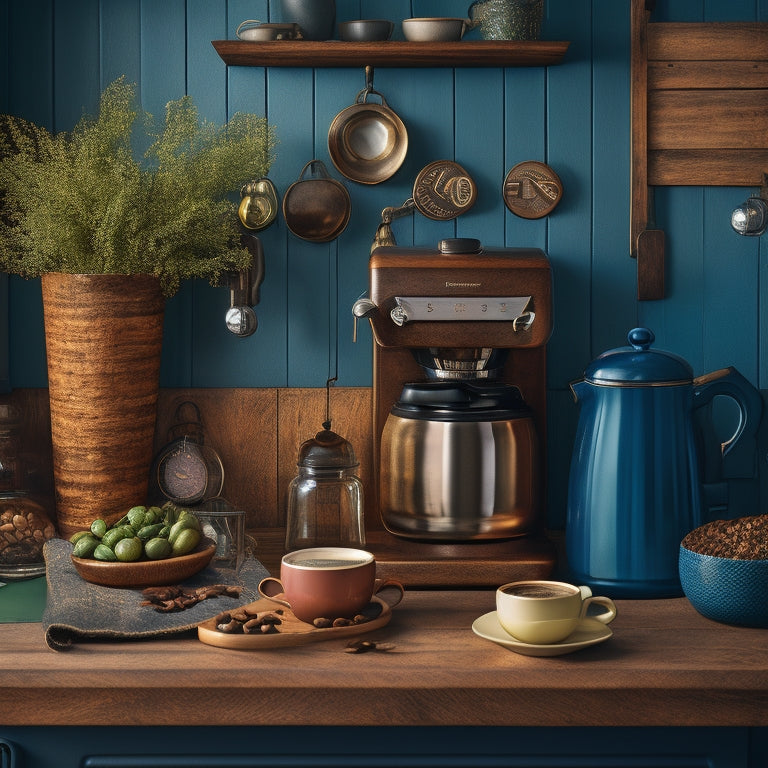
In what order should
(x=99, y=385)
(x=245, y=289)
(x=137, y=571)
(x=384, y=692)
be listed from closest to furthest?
(x=384, y=692)
(x=137, y=571)
(x=99, y=385)
(x=245, y=289)

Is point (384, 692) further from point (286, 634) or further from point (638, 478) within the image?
point (638, 478)

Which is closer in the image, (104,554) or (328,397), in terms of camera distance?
(104,554)

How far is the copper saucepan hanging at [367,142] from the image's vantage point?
1.82 metres

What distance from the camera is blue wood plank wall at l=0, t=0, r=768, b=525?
183 centimetres

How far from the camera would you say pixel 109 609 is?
50.6 inches

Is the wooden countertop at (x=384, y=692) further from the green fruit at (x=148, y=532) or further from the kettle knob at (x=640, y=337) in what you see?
the kettle knob at (x=640, y=337)

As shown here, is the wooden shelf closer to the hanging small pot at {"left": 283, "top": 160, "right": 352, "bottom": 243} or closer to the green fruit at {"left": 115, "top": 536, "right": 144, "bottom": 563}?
the hanging small pot at {"left": 283, "top": 160, "right": 352, "bottom": 243}

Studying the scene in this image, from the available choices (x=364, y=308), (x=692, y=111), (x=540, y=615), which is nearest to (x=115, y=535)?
(x=364, y=308)

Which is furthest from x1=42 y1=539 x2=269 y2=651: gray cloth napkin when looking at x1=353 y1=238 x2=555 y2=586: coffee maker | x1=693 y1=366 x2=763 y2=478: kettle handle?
x1=693 y1=366 x2=763 y2=478: kettle handle

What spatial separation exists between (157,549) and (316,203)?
2.50 feet

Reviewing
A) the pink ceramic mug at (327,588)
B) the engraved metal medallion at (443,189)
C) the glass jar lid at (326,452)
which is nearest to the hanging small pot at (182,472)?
the glass jar lid at (326,452)

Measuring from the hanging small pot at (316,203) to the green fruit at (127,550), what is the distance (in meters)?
0.72
